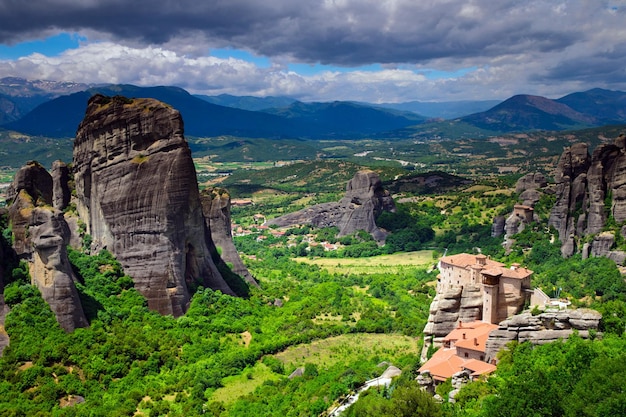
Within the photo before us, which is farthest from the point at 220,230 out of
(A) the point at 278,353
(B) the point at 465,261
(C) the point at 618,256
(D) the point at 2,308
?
(C) the point at 618,256

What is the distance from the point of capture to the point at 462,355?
3578 centimetres

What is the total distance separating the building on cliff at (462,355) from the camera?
3356 centimetres

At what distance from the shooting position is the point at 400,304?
65.0 m

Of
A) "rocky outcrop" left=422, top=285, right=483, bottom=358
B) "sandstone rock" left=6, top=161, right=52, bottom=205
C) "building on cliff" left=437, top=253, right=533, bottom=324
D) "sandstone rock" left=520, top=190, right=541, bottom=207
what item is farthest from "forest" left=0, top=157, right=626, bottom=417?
"sandstone rock" left=520, top=190, right=541, bottom=207

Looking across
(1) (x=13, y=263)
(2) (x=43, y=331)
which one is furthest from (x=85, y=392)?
(1) (x=13, y=263)

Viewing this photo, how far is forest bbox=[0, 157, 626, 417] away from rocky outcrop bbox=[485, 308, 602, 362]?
79 cm

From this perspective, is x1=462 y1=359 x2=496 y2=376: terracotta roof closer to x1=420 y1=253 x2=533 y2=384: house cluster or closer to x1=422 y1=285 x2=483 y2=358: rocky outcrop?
x1=420 y1=253 x2=533 y2=384: house cluster

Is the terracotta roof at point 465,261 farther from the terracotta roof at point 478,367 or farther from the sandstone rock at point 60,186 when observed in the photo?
the sandstone rock at point 60,186

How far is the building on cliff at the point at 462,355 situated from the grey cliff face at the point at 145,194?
23.3 metres

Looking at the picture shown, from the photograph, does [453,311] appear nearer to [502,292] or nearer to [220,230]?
[502,292]

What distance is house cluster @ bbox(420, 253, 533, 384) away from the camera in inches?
1358

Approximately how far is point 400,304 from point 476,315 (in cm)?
2519

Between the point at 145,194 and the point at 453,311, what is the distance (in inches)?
1034

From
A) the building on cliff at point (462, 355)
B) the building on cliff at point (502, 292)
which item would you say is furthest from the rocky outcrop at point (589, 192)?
the building on cliff at point (462, 355)
